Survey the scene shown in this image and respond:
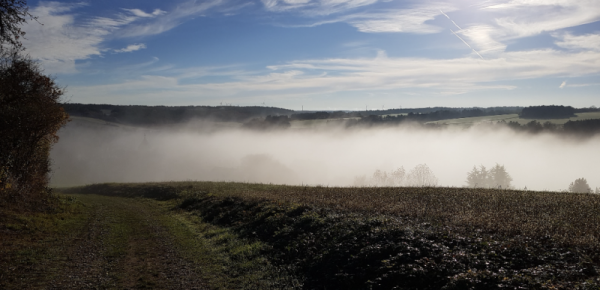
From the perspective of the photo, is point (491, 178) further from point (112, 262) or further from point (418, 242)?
point (112, 262)

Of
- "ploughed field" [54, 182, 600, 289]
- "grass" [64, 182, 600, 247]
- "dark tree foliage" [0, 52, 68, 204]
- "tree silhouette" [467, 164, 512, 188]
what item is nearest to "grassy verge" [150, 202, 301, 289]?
"ploughed field" [54, 182, 600, 289]

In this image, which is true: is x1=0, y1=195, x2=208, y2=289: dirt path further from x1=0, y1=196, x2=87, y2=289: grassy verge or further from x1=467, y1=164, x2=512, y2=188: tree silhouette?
x1=467, y1=164, x2=512, y2=188: tree silhouette

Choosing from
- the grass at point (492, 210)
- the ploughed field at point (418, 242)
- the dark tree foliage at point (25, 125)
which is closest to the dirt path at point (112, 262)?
the ploughed field at point (418, 242)

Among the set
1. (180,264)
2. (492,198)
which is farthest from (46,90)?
(492,198)

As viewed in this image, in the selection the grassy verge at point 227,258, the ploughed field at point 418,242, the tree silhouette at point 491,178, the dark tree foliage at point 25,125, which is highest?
the dark tree foliage at point 25,125

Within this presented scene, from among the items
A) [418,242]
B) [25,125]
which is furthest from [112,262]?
[25,125]

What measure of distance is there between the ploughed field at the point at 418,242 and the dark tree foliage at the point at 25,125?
12.5 m

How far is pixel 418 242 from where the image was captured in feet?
39.5

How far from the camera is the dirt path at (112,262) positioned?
11328 mm

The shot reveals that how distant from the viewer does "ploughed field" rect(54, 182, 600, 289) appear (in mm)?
9516

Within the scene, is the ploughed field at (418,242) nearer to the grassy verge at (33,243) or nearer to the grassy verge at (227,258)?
the grassy verge at (227,258)

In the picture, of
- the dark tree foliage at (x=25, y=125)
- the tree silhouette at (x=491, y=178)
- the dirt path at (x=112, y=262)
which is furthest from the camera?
the tree silhouette at (x=491, y=178)

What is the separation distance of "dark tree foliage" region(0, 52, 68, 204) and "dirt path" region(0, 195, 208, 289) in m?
6.09

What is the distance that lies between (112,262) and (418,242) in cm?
1234
